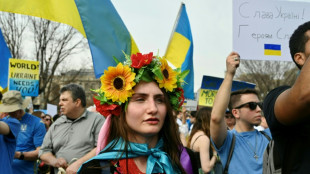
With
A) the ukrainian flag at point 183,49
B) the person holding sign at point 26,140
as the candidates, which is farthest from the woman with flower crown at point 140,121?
the ukrainian flag at point 183,49

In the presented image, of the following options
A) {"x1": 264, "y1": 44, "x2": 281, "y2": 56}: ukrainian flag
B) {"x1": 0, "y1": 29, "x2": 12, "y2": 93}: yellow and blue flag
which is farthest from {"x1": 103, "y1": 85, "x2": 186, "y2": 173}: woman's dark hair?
{"x1": 0, "y1": 29, "x2": 12, "y2": 93}: yellow and blue flag

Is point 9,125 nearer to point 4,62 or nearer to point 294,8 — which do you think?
point 4,62

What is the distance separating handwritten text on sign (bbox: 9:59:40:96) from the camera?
31.1ft

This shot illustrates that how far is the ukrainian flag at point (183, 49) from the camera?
6.98 m

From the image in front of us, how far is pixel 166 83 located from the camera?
255cm

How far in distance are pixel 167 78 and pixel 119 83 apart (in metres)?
0.38

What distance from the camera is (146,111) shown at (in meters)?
2.36

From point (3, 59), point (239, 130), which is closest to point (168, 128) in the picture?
point (239, 130)

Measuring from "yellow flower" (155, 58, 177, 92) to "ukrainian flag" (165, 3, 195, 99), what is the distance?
13.8ft

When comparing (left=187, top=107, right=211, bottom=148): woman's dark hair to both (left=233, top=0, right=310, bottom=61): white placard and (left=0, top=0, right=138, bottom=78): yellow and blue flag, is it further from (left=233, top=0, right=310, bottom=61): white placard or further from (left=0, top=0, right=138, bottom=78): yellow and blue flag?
(left=0, top=0, right=138, bottom=78): yellow and blue flag

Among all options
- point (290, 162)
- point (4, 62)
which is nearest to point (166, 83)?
point (290, 162)

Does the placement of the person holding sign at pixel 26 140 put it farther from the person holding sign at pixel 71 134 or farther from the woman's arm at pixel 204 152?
the woman's arm at pixel 204 152

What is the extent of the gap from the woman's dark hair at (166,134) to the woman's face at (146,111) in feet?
0.19

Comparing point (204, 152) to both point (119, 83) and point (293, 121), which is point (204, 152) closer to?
point (119, 83)
